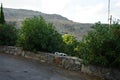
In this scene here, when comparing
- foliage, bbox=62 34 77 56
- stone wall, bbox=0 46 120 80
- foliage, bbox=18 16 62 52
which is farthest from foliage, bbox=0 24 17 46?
foliage, bbox=62 34 77 56

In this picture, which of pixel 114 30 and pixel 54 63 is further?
pixel 54 63

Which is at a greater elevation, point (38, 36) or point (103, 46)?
point (38, 36)

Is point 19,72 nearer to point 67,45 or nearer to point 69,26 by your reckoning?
point 67,45

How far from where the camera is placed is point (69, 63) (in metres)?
13.4

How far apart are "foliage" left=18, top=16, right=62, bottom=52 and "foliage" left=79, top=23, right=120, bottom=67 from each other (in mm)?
3722

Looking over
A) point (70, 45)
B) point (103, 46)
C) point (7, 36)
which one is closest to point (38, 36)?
point (70, 45)

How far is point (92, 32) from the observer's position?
1225cm

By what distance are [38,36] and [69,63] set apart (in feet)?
9.98

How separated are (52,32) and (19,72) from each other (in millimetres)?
4713

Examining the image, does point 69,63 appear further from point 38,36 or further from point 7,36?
point 7,36

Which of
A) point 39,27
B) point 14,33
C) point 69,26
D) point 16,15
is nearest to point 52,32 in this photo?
point 39,27

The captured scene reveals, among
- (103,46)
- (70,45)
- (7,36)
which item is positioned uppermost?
(7,36)

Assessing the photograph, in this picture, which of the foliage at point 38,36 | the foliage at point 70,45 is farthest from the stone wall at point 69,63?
the foliage at point 70,45

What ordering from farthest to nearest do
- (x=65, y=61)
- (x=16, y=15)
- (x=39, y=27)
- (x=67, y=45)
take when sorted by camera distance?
(x=16, y=15) → (x=67, y=45) → (x=39, y=27) → (x=65, y=61)
